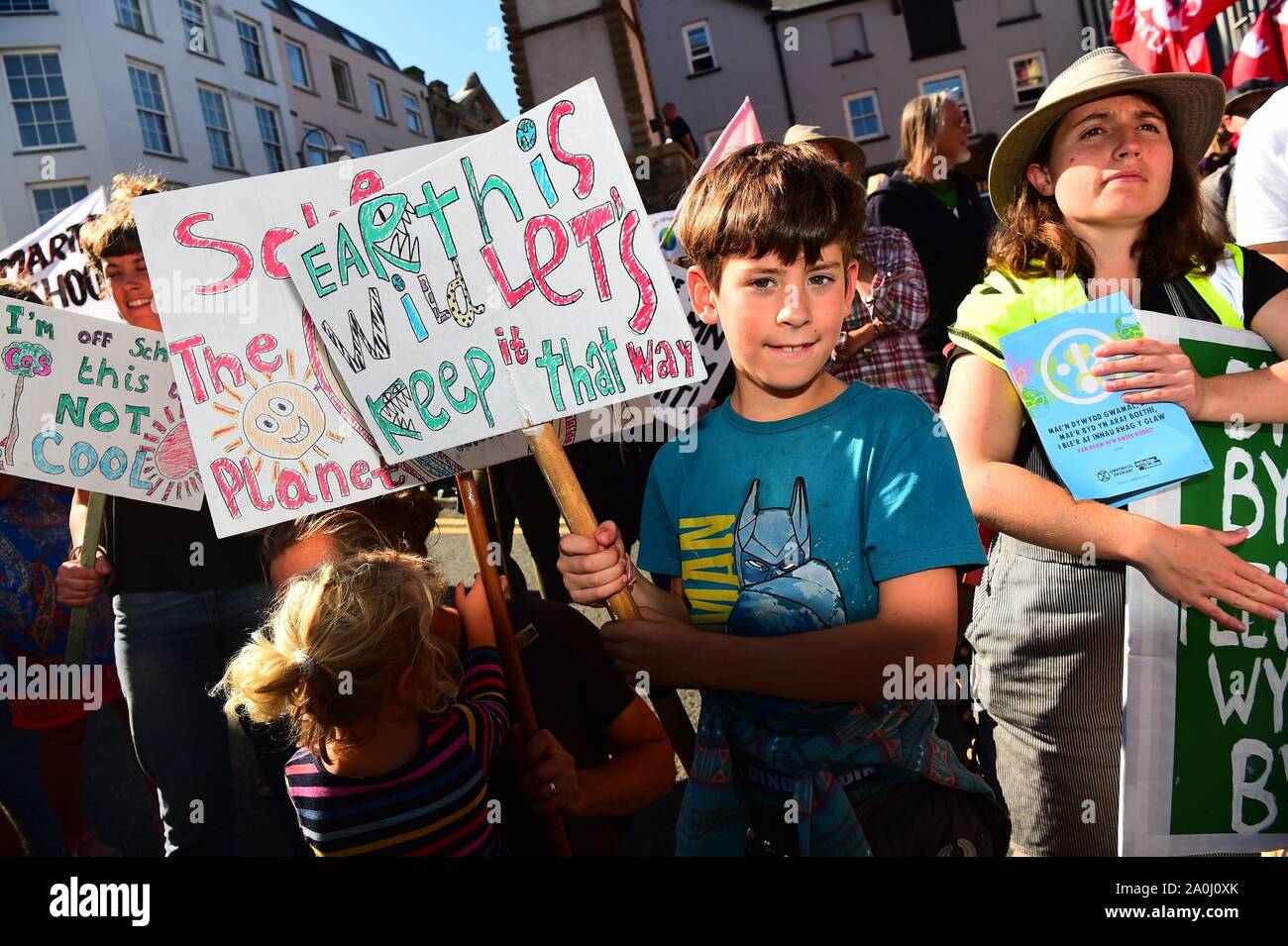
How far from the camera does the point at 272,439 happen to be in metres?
1.76

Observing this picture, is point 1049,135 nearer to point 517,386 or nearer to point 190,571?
point 517,386

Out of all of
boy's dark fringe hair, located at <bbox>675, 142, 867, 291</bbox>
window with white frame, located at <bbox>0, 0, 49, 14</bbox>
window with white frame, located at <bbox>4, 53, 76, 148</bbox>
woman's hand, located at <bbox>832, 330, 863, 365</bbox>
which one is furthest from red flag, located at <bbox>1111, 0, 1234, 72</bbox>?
window with white frame, located at <bbox>0, 0, 49, 14</bbox>

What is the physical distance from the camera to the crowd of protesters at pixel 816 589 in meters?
1.45

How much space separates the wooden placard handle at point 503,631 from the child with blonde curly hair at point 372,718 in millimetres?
78

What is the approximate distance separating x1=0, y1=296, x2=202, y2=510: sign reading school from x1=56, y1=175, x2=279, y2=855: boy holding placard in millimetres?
22

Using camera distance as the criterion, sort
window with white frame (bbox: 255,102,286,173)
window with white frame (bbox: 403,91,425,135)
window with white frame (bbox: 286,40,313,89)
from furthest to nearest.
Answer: window with white frame (bbox: 403,91,425,135), window with white frame (bbox: 286,40,313,89), window with white frame (bbox: 255,102,286,173)

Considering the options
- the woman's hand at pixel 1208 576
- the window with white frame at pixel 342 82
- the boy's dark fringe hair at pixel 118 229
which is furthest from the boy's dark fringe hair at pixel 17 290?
the window with white frame at pixel 342 82

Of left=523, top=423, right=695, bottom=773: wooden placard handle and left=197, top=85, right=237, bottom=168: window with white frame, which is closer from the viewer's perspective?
left=523, top=423, right=695, bottom=773: wooden placard handle

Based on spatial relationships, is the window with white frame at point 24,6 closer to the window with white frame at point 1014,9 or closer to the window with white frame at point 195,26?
the window with white frame at point 195,26

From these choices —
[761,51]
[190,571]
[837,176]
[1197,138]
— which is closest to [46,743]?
[190,571]

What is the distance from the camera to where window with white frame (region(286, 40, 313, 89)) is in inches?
1035

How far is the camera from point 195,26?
2272cm

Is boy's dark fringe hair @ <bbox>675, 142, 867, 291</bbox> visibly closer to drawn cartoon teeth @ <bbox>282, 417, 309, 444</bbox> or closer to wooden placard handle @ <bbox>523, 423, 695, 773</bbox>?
wooden placard handle @ <bbox>523, 423, 695, 773</bbox>
